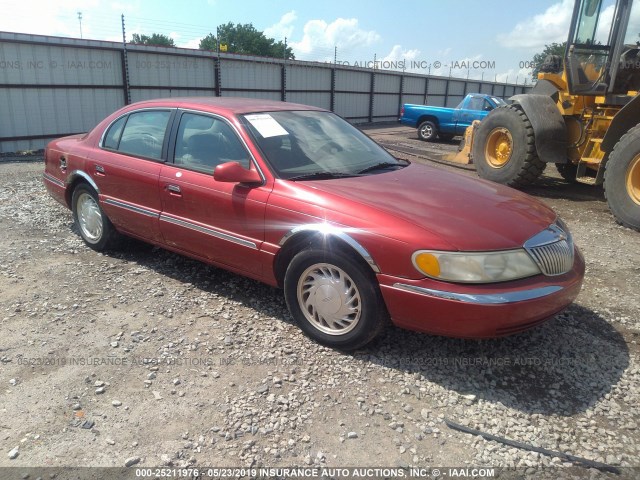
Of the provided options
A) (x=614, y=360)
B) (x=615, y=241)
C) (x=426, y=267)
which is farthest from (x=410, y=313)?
(x=615, y=241)

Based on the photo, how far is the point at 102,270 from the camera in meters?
4.49

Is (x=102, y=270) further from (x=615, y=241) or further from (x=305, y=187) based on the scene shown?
(x=615, y=241)

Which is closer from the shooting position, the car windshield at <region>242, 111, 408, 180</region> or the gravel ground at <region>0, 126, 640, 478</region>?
the gravel ground at <region>0, 126, 640, 478</region>

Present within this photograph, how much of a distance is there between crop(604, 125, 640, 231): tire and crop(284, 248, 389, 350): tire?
4714mm

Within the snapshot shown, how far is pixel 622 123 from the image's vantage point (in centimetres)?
663

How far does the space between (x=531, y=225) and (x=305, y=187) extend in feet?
4.84

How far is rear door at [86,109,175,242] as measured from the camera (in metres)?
4.12

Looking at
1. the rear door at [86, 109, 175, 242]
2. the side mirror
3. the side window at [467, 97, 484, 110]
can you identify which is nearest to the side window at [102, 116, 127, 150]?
the rear door at [86, 109, 175, 242]

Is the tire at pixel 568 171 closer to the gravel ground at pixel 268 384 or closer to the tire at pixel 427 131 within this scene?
the gravel ground at pixel 268 384

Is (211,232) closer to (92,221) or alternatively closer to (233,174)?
(233,174)

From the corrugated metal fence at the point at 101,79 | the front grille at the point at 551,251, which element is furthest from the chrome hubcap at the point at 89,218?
the corrugated metal fence at the point at 101,79

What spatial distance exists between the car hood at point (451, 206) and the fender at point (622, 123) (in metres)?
3.97

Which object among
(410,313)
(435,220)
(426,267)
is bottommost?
(410,313)

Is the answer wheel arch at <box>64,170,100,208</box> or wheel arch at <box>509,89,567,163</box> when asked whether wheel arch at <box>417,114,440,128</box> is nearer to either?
wheel arch at <box>509,89,567,163</box>
